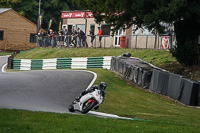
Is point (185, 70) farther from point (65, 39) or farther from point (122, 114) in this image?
point (65, 39)

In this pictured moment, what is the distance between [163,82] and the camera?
1655cm

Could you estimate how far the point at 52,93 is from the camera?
14.6 m

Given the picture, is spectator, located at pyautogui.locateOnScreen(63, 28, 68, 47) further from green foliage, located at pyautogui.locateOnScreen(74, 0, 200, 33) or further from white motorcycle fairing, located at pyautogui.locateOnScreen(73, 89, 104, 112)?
white motorcycle fairing, located at pyautogui.locateOnScreen(73, 89, 104, 112)

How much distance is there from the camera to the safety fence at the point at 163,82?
14.1m

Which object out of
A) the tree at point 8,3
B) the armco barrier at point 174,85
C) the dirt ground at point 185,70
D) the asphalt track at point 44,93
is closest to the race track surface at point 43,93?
the asphalt track at point 44,93

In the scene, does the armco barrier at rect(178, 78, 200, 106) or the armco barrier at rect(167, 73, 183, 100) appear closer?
the armco barrier at rect(178, 78, 200, 106)

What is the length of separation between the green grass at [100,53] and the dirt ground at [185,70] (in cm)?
107

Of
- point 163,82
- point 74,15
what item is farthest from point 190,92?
point 74,15

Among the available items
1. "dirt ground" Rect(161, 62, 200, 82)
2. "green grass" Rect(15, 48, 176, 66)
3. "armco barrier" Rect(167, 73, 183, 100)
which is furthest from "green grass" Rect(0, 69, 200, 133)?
"green grass" Rect(15, 48, 176, 66)

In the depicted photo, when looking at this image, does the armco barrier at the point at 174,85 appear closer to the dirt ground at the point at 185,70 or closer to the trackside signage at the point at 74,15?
the dirt ground at the point at 185,70

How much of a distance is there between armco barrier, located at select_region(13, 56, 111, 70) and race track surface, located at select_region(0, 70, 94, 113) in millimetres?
7197

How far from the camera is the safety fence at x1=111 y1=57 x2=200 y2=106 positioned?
1412cm

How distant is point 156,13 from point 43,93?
6263mm

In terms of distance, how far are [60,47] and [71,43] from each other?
5.58ft
